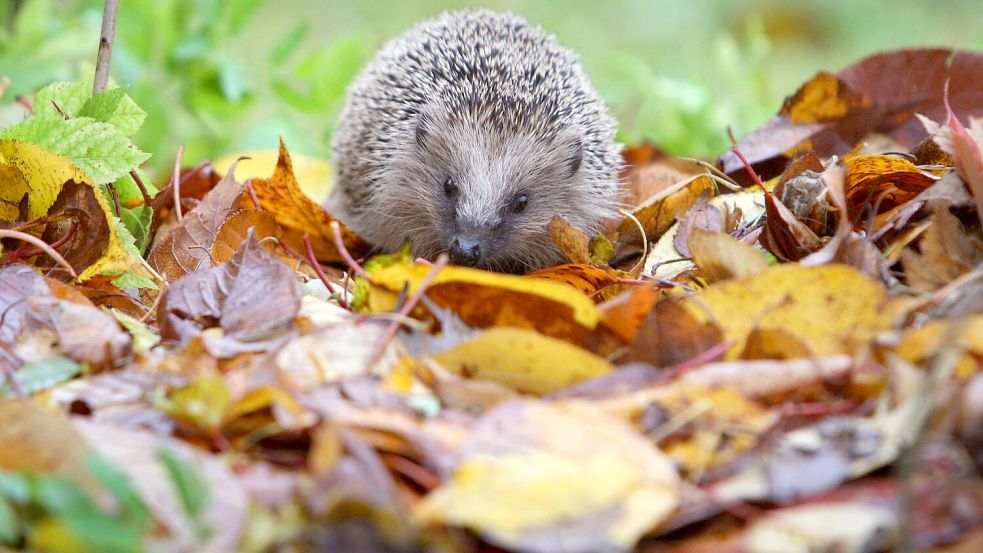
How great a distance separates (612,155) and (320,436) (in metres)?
2.29

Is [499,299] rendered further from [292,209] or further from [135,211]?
[135,211]

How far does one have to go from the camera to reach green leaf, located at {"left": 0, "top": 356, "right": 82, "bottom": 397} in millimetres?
1596

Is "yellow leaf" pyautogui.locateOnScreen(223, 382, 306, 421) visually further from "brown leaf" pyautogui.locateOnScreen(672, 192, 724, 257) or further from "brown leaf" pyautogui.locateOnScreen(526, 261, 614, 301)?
"brown leaf" pyautogui.locateOnScreen(672, 192, 724, 257)

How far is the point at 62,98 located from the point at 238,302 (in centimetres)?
78

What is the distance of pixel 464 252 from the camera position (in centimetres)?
288

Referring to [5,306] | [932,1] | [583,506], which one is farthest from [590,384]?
[932,1]

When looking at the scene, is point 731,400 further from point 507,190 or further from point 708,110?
point 708,110

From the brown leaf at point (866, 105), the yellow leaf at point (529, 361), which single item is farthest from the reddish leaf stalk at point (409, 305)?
the brown leaf at point (866, 105)

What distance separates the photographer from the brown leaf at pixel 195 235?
2.37 meters

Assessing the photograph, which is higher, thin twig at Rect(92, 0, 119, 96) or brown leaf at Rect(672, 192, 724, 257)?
thin twig at Rect(92, 0, 119, 96)

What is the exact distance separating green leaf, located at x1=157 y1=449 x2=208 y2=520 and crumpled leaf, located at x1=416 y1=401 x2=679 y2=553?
0.92ft

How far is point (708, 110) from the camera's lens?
423 centimetres

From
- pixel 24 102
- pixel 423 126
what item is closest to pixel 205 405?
pixel 24 102

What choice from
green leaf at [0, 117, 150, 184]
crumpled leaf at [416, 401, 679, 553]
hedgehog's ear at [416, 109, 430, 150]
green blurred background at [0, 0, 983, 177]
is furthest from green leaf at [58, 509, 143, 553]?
hedgehog's ear at [416, 109, 430, 150]
